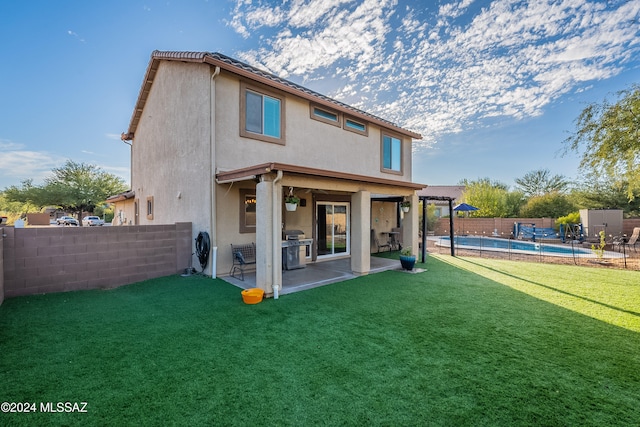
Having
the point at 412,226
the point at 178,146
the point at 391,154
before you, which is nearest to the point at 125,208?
the point at 178,146

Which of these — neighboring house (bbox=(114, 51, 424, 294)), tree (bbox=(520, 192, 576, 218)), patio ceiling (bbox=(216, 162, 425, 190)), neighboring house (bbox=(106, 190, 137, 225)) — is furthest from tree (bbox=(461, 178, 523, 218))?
neighboring house (bbox=(106, 190, 137, 225))

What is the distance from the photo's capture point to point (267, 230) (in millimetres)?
6344

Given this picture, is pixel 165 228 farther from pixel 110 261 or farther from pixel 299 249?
pixel 299 249

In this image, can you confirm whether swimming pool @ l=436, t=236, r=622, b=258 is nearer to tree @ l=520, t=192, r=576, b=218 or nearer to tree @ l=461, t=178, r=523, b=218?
tree @ l=461, t=178, r=523, b=218

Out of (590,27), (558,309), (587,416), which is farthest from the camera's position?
(590,27)

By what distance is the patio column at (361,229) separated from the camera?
8648 millimetres

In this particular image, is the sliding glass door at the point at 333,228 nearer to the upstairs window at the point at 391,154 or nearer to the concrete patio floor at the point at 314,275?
the concrete patio floor at the point at 314,275

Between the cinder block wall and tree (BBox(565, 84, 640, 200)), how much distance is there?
1423 centimetres

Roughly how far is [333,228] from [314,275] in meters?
3.53

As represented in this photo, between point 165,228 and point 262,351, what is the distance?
6065mm

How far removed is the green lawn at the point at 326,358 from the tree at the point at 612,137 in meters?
5.45

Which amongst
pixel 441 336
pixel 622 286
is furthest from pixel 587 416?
pixel 622 286

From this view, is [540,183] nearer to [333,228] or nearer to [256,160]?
[333,228]

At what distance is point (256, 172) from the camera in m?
6.52
